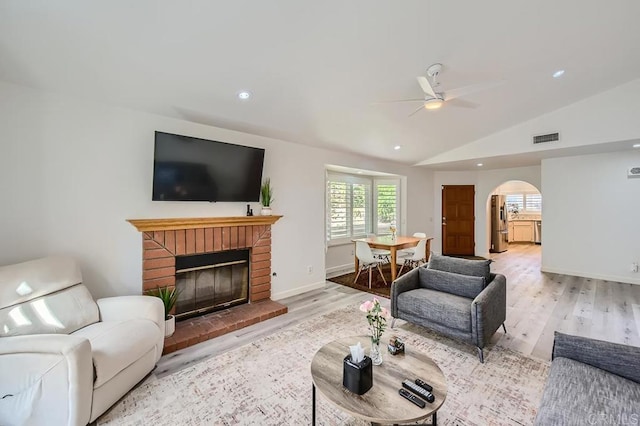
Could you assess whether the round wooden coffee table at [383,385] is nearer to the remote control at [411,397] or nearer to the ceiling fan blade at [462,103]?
the remote control at [411,397]

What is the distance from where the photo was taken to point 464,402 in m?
2.07

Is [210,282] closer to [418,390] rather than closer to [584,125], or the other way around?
[418,390]

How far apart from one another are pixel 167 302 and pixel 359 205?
4774 millimetres

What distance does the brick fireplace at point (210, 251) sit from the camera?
121 inches

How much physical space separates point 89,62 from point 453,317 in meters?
4.05

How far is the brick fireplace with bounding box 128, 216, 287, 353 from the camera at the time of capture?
3076mm

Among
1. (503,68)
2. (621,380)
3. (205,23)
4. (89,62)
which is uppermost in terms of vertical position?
(503,68)

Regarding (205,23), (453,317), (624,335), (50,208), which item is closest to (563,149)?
(624,335)

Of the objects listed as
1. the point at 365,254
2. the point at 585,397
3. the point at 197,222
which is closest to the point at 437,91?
the point at 585,397

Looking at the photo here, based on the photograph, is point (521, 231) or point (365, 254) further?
point (521, 231)

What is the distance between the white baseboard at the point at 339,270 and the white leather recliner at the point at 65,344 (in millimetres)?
3743

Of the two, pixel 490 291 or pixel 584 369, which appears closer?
pixel 584 369

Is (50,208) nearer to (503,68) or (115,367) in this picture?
(115,367)

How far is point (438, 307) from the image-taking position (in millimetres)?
2918
